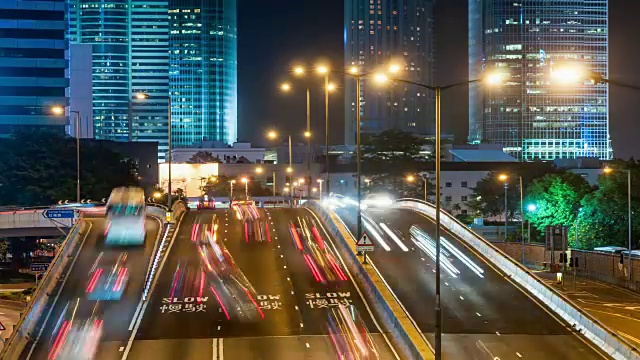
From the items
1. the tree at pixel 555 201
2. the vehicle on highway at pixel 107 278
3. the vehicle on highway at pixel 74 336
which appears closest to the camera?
the vehicle on highway at pixel 74 336

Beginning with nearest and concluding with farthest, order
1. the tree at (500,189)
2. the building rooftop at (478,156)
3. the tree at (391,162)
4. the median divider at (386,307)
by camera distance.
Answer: the median divider at (386,307) < the tree at (500,189) < the tree at (391,162) < the building rooftop at (478,156)

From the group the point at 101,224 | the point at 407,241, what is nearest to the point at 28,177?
the point at 101,224

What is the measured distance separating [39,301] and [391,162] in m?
107

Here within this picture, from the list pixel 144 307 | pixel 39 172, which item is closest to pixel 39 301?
pixel 144 307

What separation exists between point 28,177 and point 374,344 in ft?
237

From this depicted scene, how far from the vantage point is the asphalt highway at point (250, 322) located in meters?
32.9

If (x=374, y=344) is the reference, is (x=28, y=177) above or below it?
above

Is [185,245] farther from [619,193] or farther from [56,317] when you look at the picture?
[619,193]

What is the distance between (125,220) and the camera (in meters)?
53.9

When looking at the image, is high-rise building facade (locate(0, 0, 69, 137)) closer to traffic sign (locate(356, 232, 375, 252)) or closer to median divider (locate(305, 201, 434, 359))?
median divider (locate(305, 201, 434, 359))

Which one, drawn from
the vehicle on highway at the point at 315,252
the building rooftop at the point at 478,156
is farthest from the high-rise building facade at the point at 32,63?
the vehicle on highway at the point at 315,252

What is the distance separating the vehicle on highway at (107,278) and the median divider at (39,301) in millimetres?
1637

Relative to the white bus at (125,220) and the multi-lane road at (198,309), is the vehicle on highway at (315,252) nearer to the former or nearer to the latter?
the multi-lane road at (198,309)

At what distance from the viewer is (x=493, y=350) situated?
32.8 m
